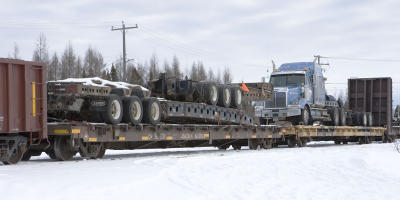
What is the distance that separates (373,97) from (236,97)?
47.4 ft

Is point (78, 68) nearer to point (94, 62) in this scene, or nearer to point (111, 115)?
point (94, 62)

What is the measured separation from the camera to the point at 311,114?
27672mm

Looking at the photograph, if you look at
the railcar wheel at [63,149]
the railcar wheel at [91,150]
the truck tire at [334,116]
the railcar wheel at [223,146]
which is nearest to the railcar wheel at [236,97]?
the railcar wheel at [223,146]

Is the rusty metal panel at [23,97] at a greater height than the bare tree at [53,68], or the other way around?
the bare tree at [53,68]

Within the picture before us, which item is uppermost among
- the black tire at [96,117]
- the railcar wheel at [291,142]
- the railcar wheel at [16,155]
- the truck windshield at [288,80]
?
the truck windshield at [288,80]

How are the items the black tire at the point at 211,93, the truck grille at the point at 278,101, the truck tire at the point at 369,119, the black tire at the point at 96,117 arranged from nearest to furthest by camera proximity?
1. the black tire at the point at 96,117
2. the black tire at the point at 211,93
3. the truck grille at the point at 278,101
4. the truck tire at the point at 369,119

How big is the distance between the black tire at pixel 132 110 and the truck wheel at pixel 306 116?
39.3 feet

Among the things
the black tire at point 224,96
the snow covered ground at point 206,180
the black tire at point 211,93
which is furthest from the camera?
the black tire at point 224,96

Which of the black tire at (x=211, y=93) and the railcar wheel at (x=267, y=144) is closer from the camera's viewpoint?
the black tire at (x=211, y=93)

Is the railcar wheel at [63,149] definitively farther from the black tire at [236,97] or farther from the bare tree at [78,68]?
the bare tree at [78,68]

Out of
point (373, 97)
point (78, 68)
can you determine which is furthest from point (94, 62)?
point (373, 97)

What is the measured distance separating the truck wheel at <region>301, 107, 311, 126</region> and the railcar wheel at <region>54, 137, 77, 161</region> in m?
14.2

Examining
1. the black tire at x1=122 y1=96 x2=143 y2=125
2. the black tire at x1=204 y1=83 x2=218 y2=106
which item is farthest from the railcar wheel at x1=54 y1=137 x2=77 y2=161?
the black tire at x1=204 y1=83 x2=218 y2=106

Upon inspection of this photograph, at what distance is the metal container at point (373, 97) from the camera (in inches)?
1293
